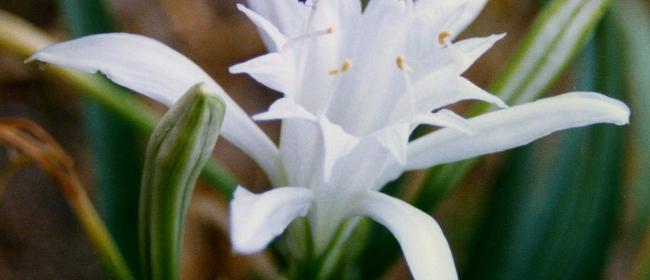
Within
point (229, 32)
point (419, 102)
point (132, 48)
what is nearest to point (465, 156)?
point (419, 102)

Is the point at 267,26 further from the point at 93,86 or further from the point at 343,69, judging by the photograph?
the point at 93,86

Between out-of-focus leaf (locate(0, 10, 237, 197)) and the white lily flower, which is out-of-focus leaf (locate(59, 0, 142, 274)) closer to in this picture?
out-of-focus leaf (locate(0, 10, 237, 197))

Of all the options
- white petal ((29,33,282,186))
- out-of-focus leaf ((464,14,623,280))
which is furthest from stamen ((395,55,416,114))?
out-of-focus leaf ((464,14,623,280))

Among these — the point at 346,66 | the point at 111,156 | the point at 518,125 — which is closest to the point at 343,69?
the point at 346,66

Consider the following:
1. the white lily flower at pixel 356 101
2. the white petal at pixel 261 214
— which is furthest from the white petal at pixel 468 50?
the white petal at pixel 261 214

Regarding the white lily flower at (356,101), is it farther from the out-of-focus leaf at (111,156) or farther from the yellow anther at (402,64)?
the out-of-focus leaf at (111,156)

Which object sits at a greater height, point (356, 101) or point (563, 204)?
point (356, 101)
